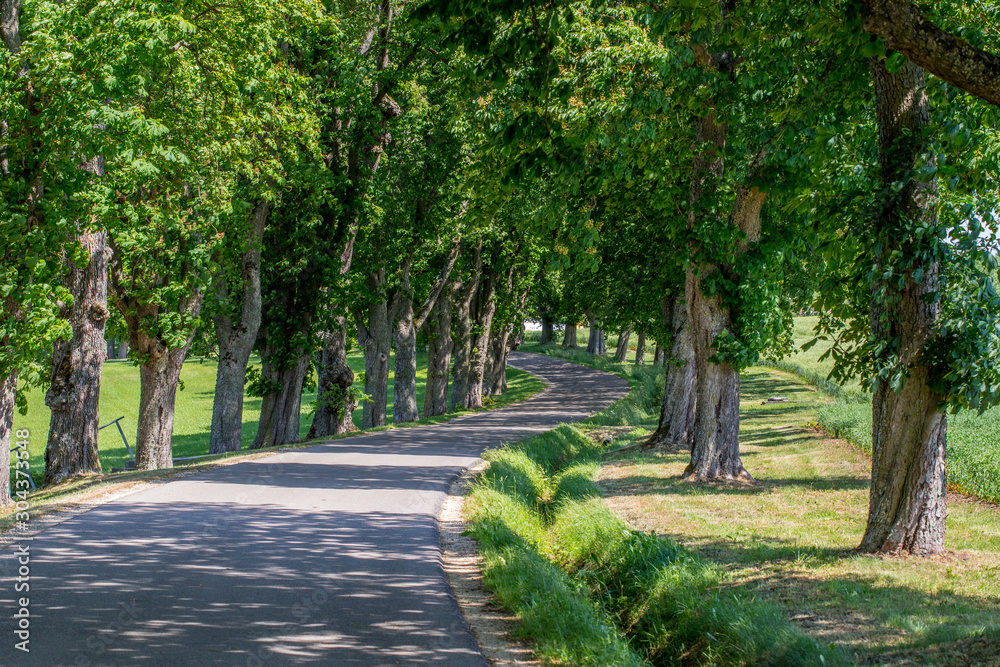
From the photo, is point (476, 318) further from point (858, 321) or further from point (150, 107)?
point (858, 321)

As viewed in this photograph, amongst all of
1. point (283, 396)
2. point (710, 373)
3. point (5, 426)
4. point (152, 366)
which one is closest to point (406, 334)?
point (283, 396)

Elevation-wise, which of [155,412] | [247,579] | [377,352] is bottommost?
[247,579]

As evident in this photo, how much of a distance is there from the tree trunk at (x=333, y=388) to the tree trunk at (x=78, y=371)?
8118 mm

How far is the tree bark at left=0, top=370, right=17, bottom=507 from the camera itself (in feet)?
40.3

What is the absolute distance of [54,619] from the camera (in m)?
5.71

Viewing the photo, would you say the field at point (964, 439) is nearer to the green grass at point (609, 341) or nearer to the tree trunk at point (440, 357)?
the tree trunk at point (440, 357)

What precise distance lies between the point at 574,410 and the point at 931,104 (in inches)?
881

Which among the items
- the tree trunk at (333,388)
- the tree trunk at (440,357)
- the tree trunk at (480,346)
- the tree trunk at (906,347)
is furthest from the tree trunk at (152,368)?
the tree trunk at (480,346)

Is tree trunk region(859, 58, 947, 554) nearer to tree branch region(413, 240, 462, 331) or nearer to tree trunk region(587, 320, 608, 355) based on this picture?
tree branch region(413, 240, 462, 331)

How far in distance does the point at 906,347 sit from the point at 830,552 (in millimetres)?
2338

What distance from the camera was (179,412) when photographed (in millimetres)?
45594

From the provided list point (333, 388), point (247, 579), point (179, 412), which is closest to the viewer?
point (247, 579)

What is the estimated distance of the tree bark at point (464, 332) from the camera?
102ft

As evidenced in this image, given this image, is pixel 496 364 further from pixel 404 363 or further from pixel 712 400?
pixel 712 400
